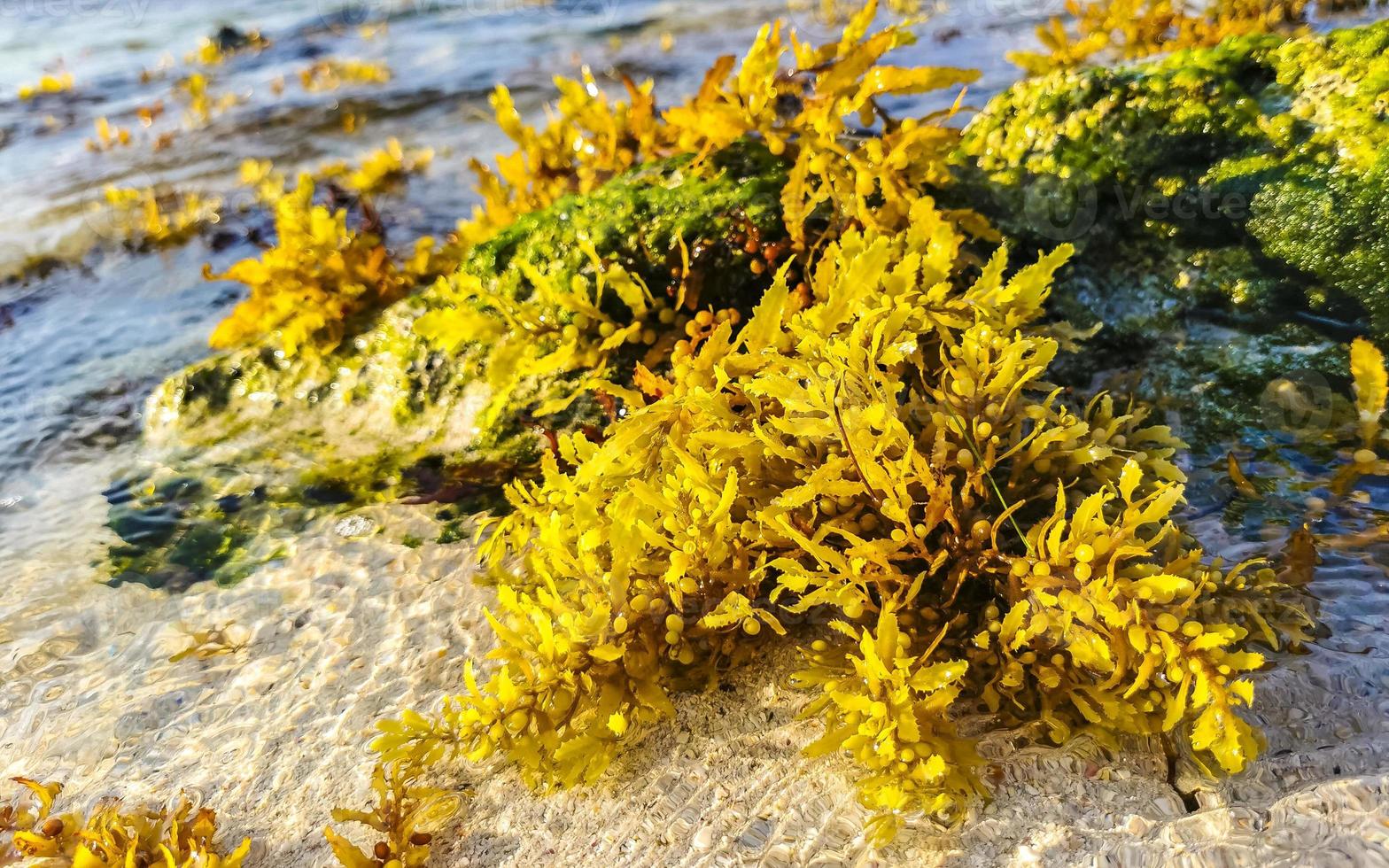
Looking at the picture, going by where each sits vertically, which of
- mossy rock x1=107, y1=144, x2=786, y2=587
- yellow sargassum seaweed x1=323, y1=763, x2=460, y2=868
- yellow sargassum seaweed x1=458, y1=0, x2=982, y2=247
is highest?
yellow sargassum seaweed x1=458, y1=0, x2=982, y2=247

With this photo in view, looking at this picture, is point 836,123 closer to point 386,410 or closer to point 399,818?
point 386,410

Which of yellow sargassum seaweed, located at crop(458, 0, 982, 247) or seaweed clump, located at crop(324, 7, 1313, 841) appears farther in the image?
yellow sargassum seaweed, located at crop(458, 0, 982, 247)

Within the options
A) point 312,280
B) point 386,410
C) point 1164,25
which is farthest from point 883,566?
point 1164,25

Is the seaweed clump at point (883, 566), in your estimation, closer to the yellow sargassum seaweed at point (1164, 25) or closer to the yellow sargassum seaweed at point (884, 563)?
the yellow sargassum seaweed at point (884, 563)

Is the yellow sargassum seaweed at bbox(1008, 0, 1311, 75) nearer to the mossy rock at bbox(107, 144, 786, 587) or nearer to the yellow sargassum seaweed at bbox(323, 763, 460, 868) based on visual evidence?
the mossy rock at bbox(107, 144, 786, 587)

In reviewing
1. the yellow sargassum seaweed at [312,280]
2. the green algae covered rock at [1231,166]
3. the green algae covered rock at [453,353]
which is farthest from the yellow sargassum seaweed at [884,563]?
the yellow sargassum seaweed at [312,280]

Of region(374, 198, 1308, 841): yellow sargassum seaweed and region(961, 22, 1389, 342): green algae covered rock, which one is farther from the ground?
region(961, 22, 1389, 342): green algae covered rock

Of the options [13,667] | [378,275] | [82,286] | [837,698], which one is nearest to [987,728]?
[837,698]

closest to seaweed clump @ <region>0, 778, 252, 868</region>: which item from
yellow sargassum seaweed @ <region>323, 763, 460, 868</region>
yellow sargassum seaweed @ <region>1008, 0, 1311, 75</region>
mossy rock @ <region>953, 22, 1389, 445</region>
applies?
yellow sargassum seaweed @ <region>323, 763, 460, 868</region>
